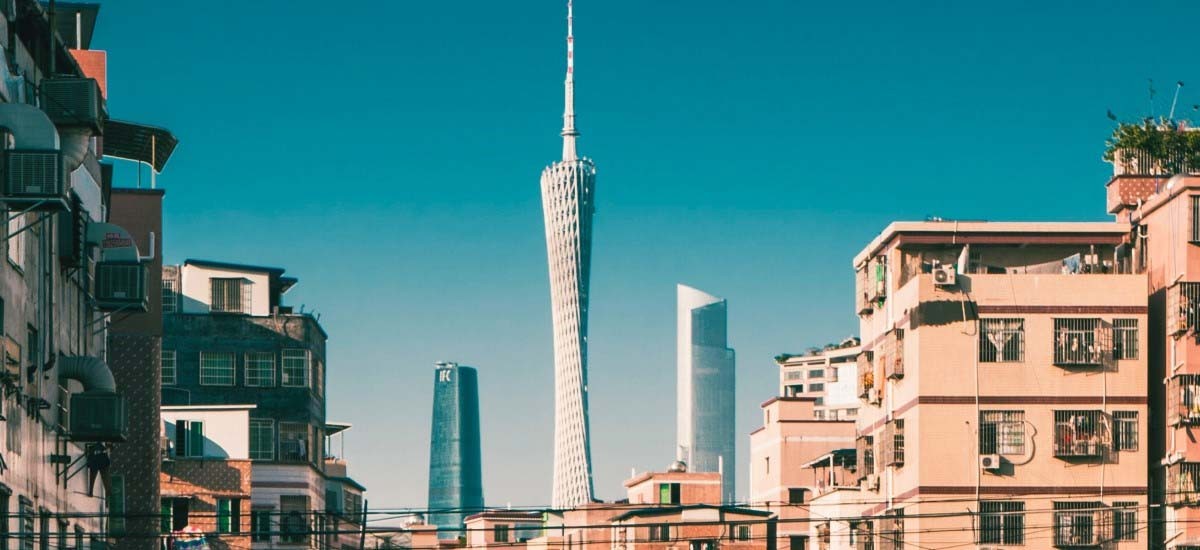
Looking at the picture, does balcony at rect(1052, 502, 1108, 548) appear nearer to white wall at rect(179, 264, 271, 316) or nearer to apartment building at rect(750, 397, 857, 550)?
apartment building at rect(750, 397, 857, 550)

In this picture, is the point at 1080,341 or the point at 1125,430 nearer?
the point at 1125,430

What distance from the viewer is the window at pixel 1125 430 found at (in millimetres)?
84688

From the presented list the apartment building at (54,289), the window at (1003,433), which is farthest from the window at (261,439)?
the apartment building at (54,289)

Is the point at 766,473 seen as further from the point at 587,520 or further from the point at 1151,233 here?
the point at 1151,233

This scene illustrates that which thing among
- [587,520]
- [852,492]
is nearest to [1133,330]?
[852,492]

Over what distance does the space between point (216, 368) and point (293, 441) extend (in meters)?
6.00

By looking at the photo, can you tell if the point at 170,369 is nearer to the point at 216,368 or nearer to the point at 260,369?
the point at 216,368

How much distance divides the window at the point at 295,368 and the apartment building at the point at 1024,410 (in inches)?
1760

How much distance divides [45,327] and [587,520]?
107028 mm

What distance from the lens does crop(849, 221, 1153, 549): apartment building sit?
8456cm

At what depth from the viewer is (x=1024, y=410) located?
85.6m

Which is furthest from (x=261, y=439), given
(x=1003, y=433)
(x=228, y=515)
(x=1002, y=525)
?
(x=1002, y=525)

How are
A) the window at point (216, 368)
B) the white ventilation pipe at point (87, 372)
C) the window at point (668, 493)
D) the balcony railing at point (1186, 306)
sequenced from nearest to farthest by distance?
the white ventilation pipe at point (87, 372) → the balcony railing at point (1186, 306) → the window at point (216, 368) → the window at point (668, 493)

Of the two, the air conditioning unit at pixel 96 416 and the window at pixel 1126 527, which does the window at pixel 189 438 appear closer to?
the window at pixel 1126 527
